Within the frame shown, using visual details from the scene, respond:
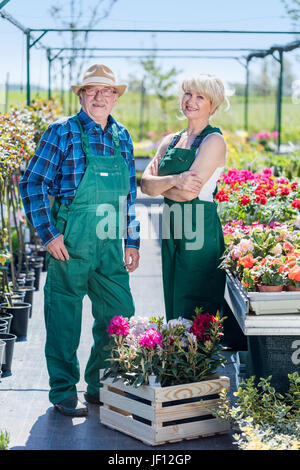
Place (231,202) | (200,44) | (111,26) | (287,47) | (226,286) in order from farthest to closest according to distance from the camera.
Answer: (200,44) < (287,47) < (111,26) < (231,202) < (226,286)

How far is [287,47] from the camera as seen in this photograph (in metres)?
9.40

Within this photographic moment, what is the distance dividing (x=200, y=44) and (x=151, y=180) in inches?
322

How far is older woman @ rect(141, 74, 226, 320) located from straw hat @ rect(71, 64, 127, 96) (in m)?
0.38

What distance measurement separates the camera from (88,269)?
134 inches

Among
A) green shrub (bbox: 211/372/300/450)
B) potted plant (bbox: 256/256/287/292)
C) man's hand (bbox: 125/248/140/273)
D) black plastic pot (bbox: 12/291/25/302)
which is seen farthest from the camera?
black plastic pot (bbox: 12/291/25/302)

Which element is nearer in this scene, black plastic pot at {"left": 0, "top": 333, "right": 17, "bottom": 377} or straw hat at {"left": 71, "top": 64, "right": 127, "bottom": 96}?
straw hat at {"left": 71, "top": 64, "right": 127, "bottom": 96}

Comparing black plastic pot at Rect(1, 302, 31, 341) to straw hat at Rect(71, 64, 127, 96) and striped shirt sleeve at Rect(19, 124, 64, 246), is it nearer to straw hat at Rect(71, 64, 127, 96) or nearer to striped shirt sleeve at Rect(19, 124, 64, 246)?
striped shirt sleeve at Rect(19, 124, 64, 246)

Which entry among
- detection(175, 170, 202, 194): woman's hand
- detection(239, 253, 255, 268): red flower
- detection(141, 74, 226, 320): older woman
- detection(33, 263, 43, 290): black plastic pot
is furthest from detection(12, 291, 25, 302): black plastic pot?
detection(239, 253, 255, 268): red flower

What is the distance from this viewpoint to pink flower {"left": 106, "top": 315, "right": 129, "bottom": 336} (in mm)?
3236

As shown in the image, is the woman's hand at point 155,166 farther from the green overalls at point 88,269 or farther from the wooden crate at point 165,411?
the wooden crate at point 165,411

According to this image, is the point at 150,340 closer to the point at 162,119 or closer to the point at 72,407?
the point at 72,407

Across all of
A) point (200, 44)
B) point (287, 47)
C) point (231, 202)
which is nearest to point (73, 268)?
point (231, 202)
